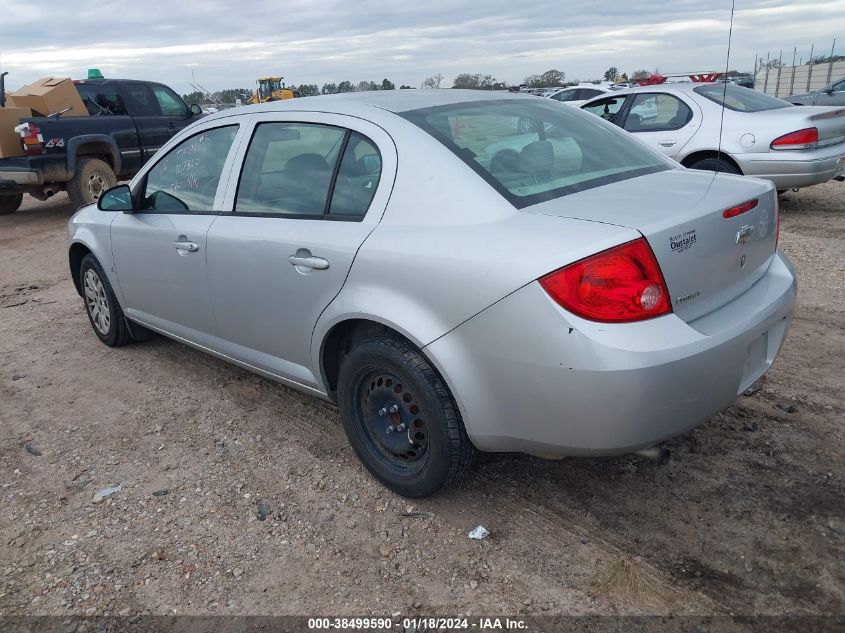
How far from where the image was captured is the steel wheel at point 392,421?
9.46ft

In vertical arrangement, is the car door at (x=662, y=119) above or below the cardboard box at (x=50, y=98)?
below

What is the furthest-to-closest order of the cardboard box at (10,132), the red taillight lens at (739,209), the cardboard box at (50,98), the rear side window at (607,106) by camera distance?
the cardboard box at (50,98), the cardboard box at (10,132), the rear side window at (607,106), the red taillight lens at (739,209)

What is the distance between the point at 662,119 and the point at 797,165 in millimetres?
1619

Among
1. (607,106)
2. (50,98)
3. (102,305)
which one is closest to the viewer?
(102,305)

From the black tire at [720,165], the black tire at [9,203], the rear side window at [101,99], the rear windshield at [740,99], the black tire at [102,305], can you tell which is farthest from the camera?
the black tire at [9,203]

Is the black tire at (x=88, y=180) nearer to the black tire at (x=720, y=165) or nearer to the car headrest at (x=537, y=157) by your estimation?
the black tire at (x=720, y=165)

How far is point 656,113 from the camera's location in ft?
26.9

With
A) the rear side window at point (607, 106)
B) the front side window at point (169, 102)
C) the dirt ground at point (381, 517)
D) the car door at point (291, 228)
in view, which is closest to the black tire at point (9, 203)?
the front side window at point (169, 102)

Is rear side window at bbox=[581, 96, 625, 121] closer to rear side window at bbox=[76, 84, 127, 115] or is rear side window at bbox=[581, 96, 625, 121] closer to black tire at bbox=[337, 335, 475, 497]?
black tire at bbox=[337, 335, 475, 497]

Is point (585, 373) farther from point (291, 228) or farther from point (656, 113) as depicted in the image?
point (656, 113)

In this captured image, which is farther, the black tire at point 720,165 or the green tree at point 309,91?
the green tree at point 309,91

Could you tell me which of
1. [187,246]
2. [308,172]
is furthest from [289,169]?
[187,246]

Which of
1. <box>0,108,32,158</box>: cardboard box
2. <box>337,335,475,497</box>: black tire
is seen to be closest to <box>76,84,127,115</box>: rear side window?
<box>0,108,32,158</box>: cardboard box

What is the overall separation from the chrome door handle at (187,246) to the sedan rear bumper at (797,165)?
5.88 m
